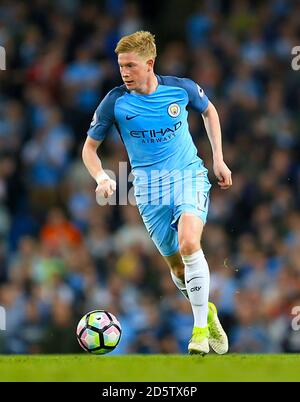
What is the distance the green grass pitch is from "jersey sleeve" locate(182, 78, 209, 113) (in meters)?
2.08

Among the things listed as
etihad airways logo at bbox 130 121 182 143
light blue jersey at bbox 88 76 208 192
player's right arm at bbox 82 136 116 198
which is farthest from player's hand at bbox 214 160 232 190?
player's right arm at bbox 82 136 116 198

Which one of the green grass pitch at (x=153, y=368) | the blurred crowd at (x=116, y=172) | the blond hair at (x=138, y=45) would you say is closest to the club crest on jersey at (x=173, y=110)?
the blond hair at (x=138, y=45)

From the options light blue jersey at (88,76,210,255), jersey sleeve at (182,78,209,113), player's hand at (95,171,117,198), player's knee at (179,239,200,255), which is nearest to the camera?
player's hand at (95,171,117,198)

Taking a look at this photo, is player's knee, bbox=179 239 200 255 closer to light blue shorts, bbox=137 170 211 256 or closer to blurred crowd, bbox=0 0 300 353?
light blue shorts, bbox=137 170 211 256

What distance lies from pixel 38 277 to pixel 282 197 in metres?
3.46

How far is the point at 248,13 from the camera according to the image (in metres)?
18.7

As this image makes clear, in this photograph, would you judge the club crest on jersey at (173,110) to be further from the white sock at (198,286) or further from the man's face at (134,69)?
the white sock at (198,286)

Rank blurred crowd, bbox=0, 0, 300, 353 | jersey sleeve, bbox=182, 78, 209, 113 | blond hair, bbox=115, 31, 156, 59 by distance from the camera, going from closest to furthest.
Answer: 1. blond hair, bbox=115, 31, 156, 59
2. jersey sleeve, bbox=182, 78, 209, 113
3. blurred crowd, bbox=0, 0, 300, 353

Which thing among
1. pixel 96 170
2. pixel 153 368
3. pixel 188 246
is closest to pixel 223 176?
pixel 188 246

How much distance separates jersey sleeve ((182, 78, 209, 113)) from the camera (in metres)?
9.95

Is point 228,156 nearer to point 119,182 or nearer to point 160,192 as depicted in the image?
point 119,182

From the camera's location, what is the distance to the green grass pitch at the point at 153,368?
8.60 meters

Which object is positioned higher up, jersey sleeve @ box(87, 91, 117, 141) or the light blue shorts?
jersey sleeve @ box(87, 91, 117, 141)
